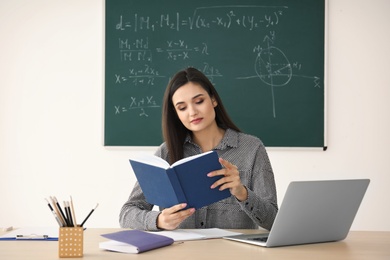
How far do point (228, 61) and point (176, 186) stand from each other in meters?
2.13

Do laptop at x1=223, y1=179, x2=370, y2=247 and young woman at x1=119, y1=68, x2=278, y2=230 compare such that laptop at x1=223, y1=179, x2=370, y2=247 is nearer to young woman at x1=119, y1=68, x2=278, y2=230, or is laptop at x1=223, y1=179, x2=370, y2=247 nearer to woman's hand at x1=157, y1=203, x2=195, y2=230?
woman's hand at x1=157, y1=203, x2=195, y2=230

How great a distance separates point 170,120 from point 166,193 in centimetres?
58

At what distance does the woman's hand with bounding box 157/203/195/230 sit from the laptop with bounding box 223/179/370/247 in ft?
0.59

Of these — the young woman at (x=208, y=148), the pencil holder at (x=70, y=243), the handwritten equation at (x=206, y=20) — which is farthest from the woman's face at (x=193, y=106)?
the handwritten equation at (x=206, y=20)

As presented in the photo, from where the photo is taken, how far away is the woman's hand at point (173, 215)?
2.07 m

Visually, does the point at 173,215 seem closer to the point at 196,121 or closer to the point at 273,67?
the point at 196,121

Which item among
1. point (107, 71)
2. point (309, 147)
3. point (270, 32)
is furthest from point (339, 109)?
point (107, 71)

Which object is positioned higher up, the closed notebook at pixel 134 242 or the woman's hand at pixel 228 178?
the woman's hand at pixel 228 178

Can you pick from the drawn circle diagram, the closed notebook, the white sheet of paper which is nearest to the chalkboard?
the drawn circle diagram

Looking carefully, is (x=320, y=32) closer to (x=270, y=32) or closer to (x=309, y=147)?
(x=270, y=32)

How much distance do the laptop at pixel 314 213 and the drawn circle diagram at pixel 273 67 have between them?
2082 mm

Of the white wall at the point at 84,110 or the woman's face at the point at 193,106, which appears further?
the white wall at the point at 84,110

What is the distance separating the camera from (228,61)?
13.2ft

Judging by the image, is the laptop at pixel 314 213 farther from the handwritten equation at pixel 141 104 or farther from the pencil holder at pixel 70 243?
the handwritten equation at pixel 141 104
